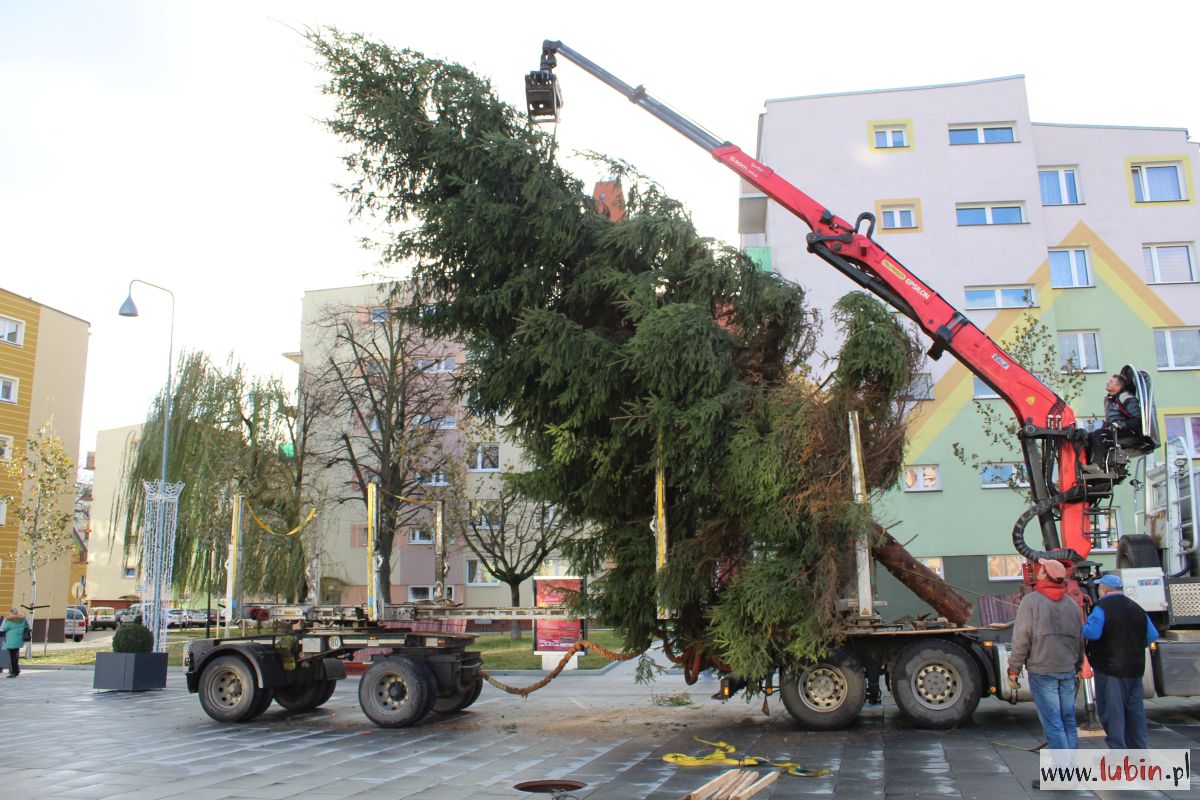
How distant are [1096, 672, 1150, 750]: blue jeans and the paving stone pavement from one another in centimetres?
80

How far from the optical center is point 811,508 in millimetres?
12062

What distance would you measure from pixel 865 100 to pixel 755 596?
2451 centimetres

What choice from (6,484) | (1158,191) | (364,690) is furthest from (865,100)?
(6,484)

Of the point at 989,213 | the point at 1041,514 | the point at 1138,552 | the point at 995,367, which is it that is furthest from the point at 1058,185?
the point at 1041,514

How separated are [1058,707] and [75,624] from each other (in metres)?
45.4

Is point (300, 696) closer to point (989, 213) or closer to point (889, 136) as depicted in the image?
point (989, 213)

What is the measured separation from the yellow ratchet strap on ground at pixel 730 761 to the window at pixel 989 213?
24.7 m

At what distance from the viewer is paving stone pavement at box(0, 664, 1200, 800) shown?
8758mm

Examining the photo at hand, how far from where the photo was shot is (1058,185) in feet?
103

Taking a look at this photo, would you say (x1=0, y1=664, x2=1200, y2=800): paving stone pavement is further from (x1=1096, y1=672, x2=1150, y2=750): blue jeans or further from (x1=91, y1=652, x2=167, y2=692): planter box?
(x1=91, y1=652, x2=167, y2=692): planter box

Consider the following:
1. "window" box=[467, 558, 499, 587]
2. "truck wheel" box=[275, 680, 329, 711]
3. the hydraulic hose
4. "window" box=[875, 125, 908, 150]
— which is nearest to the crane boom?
the hydraulic hose

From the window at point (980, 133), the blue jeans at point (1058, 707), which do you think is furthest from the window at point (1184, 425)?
the blue jeans at point (1058, 707)

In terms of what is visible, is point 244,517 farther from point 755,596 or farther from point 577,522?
point 755,596

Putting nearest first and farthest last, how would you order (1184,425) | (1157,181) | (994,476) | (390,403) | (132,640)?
1. (132,640)
2. (994,476)
3. (1184,425)
4. (1157,181)
5. (390,403)
